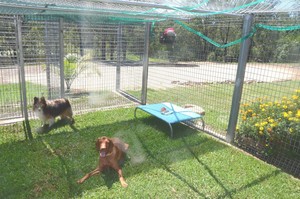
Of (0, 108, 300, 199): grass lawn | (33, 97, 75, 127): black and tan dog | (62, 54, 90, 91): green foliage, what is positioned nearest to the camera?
(0, 108, 300, 199): grass lawn

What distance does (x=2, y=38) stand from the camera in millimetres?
4660

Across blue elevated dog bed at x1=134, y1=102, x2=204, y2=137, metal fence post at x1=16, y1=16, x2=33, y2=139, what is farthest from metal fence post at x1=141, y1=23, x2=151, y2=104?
metal fence post at x1=16, y1=16, x2=33, y2=139

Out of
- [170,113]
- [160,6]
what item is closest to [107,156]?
[170,113]

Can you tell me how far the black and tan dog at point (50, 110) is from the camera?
4574mm

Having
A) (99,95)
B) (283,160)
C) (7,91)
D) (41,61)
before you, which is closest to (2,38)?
(41,61)

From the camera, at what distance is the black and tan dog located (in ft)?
15.0

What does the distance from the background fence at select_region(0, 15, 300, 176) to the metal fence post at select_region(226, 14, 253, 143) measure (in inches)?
3.2

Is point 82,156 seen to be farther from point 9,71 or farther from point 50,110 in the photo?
point 9,71

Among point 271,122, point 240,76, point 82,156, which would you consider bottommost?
point 82,156

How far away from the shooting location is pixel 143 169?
11.5ft

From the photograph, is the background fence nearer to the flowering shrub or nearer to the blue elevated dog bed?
the flowering shrub

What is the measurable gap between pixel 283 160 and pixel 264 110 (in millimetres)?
848

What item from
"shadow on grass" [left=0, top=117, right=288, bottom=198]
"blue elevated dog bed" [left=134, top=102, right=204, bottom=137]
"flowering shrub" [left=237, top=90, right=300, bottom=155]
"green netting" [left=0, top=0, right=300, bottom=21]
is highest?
"green netting" [left=0, top=0, right=300, bottom=21]

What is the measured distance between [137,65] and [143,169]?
3653mm
